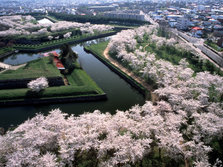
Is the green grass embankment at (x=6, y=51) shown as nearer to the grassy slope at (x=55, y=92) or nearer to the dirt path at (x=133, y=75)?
the grassy slope at (x=55, y=92)

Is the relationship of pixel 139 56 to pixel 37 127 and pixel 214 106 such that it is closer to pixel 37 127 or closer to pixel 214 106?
pixel 214 106

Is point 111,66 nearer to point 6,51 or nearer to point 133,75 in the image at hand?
point 133,75

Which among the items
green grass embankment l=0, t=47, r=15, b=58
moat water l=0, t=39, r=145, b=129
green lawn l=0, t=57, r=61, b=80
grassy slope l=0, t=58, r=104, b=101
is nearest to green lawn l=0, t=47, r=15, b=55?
green grass embankment l=0, t=47, r=15, b=58

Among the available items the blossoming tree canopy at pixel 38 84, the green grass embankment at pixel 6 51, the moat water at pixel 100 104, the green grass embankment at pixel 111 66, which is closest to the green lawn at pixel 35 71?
the blossoming tree canopy at pixel 38 84

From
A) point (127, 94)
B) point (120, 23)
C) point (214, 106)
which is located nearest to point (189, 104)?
point (214, 106)

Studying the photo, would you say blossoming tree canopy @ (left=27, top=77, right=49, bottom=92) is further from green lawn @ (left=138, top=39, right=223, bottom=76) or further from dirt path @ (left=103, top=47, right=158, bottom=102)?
green lawn @ (left=138, top=39, right=223, bottom=76)
